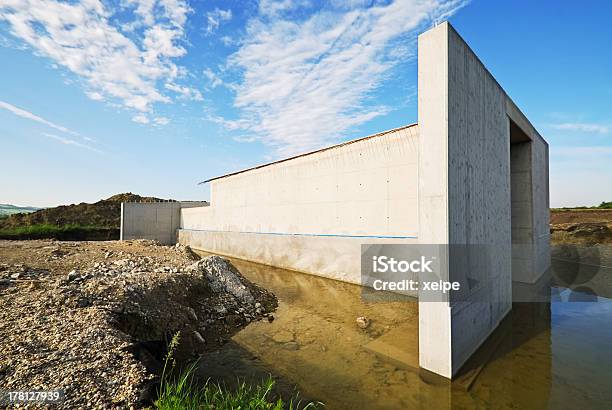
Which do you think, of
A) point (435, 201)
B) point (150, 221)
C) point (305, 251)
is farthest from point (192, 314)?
point (150, 221)

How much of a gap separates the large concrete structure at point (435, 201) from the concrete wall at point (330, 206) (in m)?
0.04

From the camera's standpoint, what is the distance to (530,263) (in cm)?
805

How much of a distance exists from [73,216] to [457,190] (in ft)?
99.2

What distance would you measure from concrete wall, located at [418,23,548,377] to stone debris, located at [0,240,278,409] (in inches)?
132

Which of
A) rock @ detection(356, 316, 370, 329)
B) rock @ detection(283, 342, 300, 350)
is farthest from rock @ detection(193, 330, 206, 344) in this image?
rock @ detection(356, 316, 370, 329)

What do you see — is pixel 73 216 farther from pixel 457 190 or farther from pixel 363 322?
pixel 457 190

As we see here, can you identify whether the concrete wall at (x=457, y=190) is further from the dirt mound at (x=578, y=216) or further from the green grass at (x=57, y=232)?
the dirt mound at (x=578, y=216)

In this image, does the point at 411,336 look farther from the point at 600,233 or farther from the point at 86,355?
the point at 600,233

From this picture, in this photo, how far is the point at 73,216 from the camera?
80.3 ft

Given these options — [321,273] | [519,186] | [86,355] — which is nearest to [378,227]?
[321,273]

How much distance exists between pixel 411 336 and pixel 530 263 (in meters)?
5.59

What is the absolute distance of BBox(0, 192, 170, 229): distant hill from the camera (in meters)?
22.9

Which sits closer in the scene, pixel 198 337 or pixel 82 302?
pixel 82 302

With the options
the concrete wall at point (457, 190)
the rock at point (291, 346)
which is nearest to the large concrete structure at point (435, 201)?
the concrete wall at point (457, 190)
